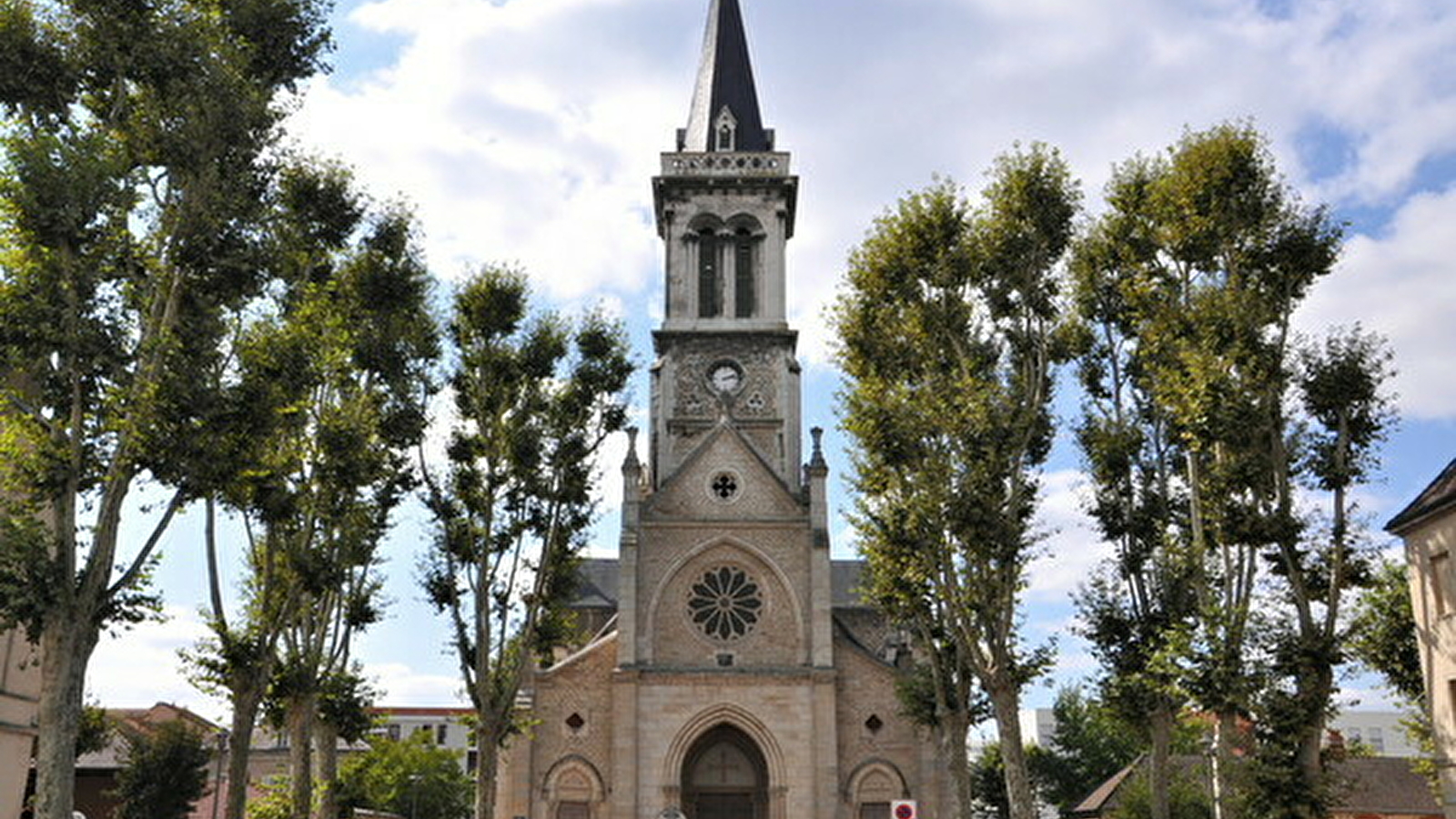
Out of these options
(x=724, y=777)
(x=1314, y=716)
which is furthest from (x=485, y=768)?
(x=1314, y=716)

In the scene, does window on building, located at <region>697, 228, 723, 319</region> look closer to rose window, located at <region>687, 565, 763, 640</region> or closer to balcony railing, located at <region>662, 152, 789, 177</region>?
balcony railing, located at <region>662, 152, 789, 177</region>

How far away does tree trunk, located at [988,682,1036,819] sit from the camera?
70.7 ft

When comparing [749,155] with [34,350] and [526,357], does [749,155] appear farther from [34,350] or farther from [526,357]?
[34,350]

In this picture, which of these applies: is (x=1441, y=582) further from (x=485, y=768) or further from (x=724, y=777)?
(x=724, y=777)

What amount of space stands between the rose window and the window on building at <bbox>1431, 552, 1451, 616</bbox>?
64.5 ft

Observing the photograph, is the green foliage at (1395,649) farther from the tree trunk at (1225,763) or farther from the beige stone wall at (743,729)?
the beige stone wall at (743,729)

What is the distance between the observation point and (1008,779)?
72.1ft

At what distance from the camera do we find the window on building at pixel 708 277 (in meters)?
43.4

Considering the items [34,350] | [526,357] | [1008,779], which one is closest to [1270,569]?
[1008,779]

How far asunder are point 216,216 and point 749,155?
3015cm

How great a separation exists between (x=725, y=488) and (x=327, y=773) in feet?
54.1

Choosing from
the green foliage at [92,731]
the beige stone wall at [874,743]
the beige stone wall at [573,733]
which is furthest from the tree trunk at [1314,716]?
the green foliage at [92,731]

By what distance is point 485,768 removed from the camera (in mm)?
26062

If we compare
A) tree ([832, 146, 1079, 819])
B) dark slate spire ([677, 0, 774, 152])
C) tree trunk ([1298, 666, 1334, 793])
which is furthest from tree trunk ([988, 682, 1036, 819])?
dark slate spire ([677, 0, 774, 152])
